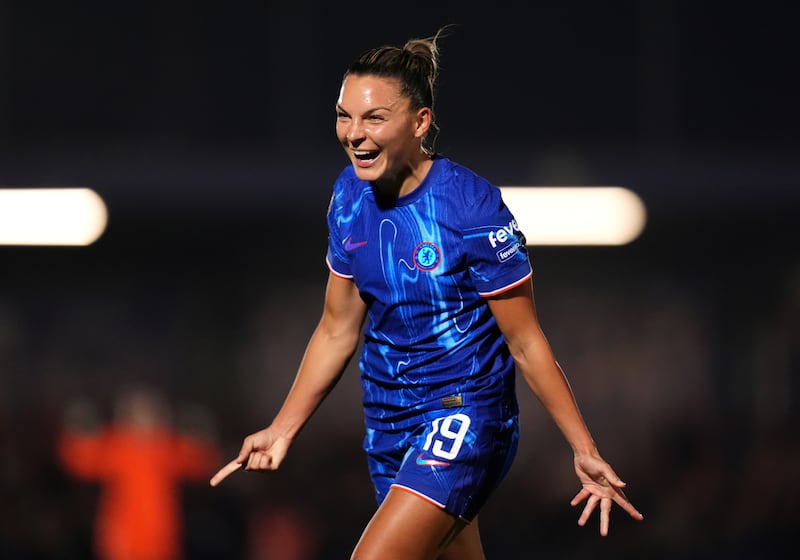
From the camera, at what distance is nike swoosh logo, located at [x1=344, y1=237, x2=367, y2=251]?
3231 millimetres

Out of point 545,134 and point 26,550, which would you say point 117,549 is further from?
point 545,134

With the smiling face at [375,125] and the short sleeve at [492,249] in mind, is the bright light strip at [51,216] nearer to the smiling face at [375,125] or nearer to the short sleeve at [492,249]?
the smiling face at [375,125]

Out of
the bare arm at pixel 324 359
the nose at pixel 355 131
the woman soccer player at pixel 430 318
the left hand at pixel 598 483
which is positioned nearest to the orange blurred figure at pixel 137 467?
the bare arm at pixel 324 359

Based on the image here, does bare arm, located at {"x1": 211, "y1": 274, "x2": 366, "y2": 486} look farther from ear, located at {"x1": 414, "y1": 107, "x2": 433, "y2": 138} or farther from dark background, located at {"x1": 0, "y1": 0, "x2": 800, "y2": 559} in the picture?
dark background, located at {"x1": 0, "y1": 0, "x2": 800, "y2": 559}

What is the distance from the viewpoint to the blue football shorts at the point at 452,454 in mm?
3109

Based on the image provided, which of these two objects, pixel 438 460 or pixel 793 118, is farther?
pixel 793 118

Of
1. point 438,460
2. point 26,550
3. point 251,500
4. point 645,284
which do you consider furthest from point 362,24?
point 438,460

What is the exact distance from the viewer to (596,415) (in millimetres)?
8898

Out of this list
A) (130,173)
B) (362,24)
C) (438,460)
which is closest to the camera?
(438,460)

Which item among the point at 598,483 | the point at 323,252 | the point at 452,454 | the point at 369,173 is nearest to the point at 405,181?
the point at 369,173

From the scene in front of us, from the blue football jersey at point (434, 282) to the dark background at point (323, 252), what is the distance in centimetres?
492

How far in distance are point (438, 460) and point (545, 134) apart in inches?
216

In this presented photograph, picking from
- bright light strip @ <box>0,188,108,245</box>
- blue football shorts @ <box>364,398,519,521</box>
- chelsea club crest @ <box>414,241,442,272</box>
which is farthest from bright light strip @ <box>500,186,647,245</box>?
chelsea club crest @ <box>414,241,442,272</box>

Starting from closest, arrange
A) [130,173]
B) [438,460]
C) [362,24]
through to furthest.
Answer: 1. [438,460]
2. [130,173]
3. [362,24]
